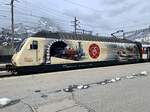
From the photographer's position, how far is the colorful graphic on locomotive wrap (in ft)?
69.6

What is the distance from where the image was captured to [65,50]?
23.8 metres

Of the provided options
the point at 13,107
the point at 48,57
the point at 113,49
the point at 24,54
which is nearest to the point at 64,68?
the point at 48,57

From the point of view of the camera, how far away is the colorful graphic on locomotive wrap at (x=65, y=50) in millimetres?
21219

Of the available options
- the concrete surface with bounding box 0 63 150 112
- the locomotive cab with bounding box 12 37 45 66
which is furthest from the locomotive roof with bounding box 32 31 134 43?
the concrete surface with bounding box 0 63 150 112

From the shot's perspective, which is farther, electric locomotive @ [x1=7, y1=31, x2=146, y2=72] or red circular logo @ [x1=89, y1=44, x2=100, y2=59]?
red circular logo @ [x1=89, y1=44, x2=100, y2=59]

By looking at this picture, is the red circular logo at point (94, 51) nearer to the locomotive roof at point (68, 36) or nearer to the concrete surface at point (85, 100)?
the locomotive roof at point (68, 36)

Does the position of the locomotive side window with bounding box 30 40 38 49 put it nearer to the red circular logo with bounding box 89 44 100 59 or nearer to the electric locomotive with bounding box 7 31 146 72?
the electric locomotive with bounding box 7 31 146 72

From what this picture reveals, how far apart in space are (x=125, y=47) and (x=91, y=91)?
896 inches

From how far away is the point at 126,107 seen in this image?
26.2 feet

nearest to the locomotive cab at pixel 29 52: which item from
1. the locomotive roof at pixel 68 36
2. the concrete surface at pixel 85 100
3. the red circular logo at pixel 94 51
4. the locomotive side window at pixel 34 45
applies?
the locomotive side window at pixel 34 45

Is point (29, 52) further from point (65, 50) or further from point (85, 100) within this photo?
point (85, 100)

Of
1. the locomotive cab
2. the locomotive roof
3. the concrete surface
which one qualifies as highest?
the locomotive roof

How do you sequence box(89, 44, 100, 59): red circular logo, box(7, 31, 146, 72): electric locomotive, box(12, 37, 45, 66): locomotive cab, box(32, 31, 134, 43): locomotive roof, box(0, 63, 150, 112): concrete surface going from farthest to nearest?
1. box(89, 44, 100, 59): red circular logo
2. box(32, 31, 134, 43): locomotive roof
3. box(7, 31, 146, 72): electric locomotive
4. box(12, 37, 45, 66): locomotive cab
5. box(0, 63, 150, 112): concrete surface

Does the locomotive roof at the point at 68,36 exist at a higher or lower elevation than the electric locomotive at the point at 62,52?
higher
